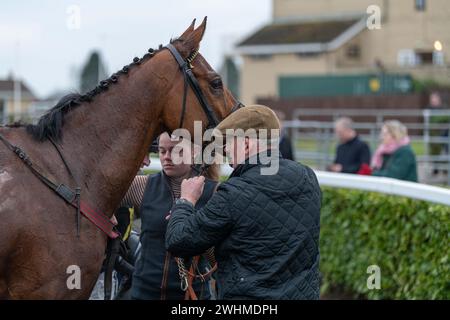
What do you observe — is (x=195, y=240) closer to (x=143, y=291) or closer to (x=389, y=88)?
(x=143, y=291)

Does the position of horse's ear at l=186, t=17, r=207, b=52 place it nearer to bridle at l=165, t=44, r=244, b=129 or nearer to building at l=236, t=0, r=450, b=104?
bridle at l=165, t=44, r=244, b=129

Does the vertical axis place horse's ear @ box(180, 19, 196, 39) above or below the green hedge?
above

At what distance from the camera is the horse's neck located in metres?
4.07

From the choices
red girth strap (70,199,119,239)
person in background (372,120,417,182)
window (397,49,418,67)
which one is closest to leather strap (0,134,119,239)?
red girth strap (70,199,119,239)

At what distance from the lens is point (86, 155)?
4059 millimetres

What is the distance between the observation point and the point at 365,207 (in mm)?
7203

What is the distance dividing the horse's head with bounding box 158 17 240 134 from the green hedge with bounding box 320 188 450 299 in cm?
230

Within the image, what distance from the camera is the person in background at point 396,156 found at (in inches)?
347

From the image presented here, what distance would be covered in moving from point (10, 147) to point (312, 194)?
4.78 ft

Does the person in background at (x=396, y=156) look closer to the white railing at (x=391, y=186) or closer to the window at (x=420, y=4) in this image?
the white railing at (x=391, y=186)

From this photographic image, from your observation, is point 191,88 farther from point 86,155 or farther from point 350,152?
point 350,152

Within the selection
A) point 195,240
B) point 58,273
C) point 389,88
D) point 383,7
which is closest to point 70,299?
point 58,273

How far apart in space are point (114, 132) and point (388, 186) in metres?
3.42

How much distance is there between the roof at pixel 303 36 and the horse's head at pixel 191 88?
1384 inches
